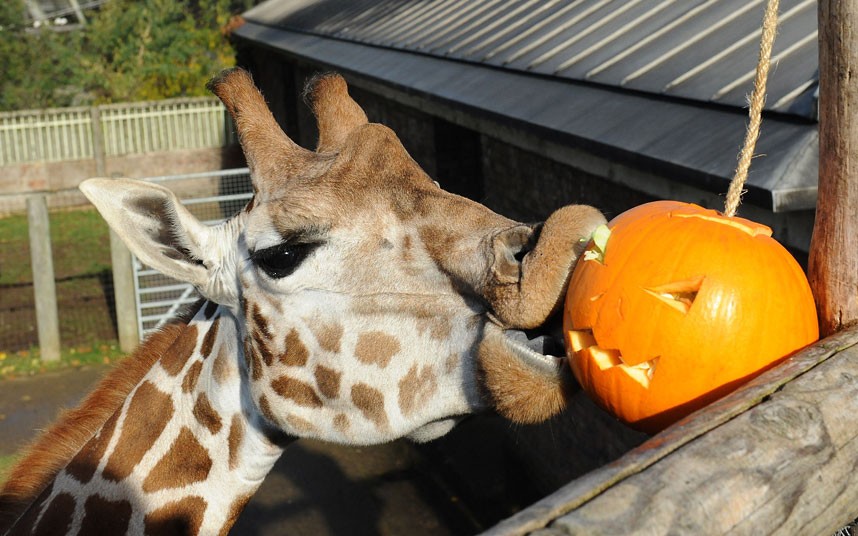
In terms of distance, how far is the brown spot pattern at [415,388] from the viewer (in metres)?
2.46

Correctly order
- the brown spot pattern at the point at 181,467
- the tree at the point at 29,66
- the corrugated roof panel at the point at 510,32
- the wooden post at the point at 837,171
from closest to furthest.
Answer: the wooden post at the point at 837,171, the brown spot pattern at the point at 181,467, the corrugated roof panel at the point at 510,32, the tree at the point at 29,66

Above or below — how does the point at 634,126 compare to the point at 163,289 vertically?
above

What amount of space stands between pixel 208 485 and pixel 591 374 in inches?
55.1

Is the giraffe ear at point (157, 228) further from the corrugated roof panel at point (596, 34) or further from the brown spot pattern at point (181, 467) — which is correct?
the corrugated roof panel at point (596, 34)

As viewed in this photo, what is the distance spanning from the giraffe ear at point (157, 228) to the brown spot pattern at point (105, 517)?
68 cm

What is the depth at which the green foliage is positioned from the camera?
22.0m

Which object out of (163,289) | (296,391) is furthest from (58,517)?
(163,289)

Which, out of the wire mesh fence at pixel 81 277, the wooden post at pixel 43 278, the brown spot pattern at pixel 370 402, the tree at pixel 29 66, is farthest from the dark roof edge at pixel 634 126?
the tree at pixel 29 66

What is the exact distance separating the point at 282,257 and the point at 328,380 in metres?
0.37

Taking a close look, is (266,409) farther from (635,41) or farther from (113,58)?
(113,58)

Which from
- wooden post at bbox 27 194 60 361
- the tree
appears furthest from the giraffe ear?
the tree

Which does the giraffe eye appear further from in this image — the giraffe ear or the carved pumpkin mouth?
the carved pumpkin mouth

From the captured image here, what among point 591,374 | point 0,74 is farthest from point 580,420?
point 0,74

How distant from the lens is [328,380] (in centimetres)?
261
